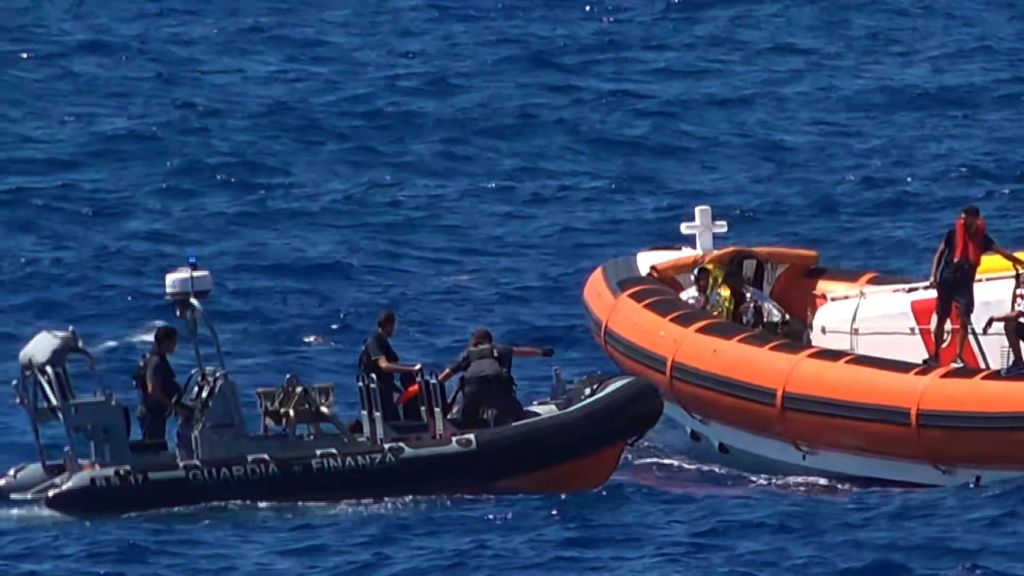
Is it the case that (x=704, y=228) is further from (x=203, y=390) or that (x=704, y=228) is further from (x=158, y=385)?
(x=158, y=385)

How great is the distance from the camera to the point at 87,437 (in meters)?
17.5

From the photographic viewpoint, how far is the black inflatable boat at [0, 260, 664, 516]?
17.4m

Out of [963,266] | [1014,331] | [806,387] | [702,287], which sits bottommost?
[806,387]

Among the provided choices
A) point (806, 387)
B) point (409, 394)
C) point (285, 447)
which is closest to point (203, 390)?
point (285, 447)

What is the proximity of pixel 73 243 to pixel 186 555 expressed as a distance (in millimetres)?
10273

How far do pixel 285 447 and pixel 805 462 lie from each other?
410 cm

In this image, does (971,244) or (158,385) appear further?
(971,244)

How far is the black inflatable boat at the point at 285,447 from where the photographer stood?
1738cm

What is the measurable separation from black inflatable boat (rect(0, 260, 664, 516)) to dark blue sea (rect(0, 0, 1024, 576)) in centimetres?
18

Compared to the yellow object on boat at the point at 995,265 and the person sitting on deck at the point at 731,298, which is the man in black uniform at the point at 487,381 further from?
the yellow object on boat at the point at 995,265

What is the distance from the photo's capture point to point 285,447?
1783cm

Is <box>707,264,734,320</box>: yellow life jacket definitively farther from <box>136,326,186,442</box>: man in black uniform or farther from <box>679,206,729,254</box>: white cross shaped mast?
<box>136,326,186,442</box>: man in black uniform

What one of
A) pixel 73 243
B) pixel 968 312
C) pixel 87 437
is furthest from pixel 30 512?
pixel 73 243

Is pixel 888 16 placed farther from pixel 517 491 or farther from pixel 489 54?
pixel 517 491
